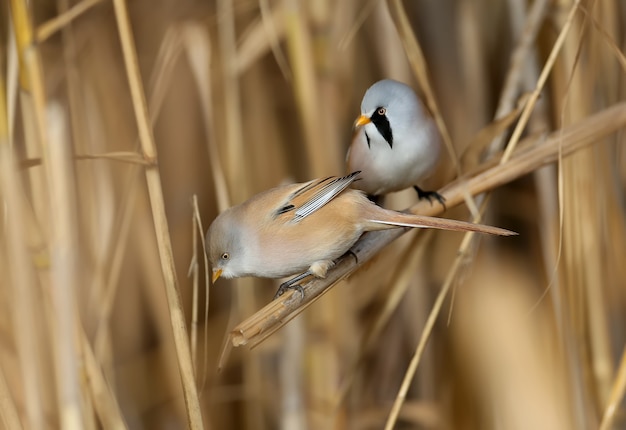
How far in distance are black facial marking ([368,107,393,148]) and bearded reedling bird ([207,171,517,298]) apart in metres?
0.16

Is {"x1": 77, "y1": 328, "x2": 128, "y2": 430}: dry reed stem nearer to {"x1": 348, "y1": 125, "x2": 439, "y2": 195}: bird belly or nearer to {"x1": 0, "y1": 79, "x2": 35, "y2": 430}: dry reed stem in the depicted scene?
{"x1": 0, "y1": 79, "x2": 35, "y2": 430}: dry reed stem

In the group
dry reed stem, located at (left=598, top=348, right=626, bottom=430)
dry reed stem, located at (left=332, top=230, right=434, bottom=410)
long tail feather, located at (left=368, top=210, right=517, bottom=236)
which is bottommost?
dry reed stem, located at (left=598, top=348, right=626, bottom=430)

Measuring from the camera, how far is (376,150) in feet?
4.55

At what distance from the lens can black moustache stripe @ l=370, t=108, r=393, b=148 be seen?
50.1 inches

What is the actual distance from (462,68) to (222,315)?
988 mm

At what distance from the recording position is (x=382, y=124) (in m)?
1.31

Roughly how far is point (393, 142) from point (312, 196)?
0.33m

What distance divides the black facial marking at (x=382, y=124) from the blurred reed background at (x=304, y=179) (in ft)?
0.34

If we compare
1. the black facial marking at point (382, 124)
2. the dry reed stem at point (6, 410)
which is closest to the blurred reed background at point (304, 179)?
the dry reed stem at point (6, 410)

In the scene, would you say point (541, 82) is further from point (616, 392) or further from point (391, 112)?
point (616, 392)

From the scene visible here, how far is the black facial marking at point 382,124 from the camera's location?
127cm

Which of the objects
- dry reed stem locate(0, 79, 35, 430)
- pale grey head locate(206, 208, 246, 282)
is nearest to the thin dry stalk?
dry reed stem locate(0, 79, 35, 430)

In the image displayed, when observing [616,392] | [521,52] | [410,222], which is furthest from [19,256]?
[521,52]

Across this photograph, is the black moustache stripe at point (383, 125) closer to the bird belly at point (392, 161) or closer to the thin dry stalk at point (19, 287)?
the bird belly at point (392, 161)
